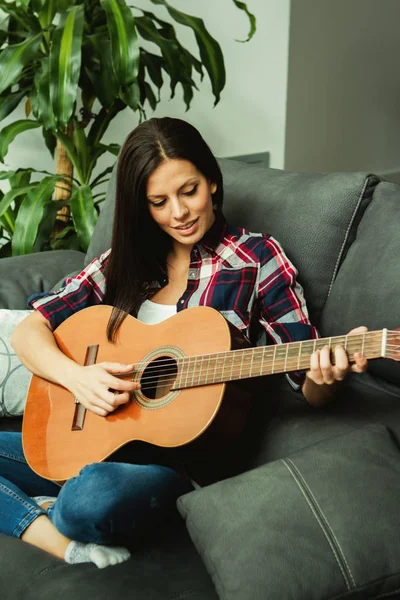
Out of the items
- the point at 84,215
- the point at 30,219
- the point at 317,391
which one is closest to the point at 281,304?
the point at 317,391

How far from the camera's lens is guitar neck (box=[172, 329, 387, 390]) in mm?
973

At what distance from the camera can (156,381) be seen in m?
1.28

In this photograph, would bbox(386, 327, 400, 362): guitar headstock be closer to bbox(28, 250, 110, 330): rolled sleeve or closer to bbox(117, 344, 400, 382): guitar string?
bbox(117, 344, 400, 382): guitar string

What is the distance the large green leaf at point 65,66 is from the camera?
2008 mm

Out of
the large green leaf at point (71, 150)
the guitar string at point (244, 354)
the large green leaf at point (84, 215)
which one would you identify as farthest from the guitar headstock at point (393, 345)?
the large green leaf at point (71, 150)

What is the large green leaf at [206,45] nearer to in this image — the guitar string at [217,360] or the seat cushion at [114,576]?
the guitar string at [217,360]

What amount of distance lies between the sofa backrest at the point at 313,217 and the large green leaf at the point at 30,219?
2.83 feet

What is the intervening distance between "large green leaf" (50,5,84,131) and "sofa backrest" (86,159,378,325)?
30.9 inches

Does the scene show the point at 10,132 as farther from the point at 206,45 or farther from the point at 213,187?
the point at 213,187

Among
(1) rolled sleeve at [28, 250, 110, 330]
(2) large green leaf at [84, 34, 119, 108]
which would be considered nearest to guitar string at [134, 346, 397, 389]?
(1) rolled sleeve at [28, 250, 110, 330]

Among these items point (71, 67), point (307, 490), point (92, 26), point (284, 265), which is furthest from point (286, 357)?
point (92, 26)

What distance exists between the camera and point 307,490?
95 cm

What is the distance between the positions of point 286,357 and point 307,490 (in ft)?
0.71

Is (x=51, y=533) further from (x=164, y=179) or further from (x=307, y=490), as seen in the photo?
(x=164, y=179)
